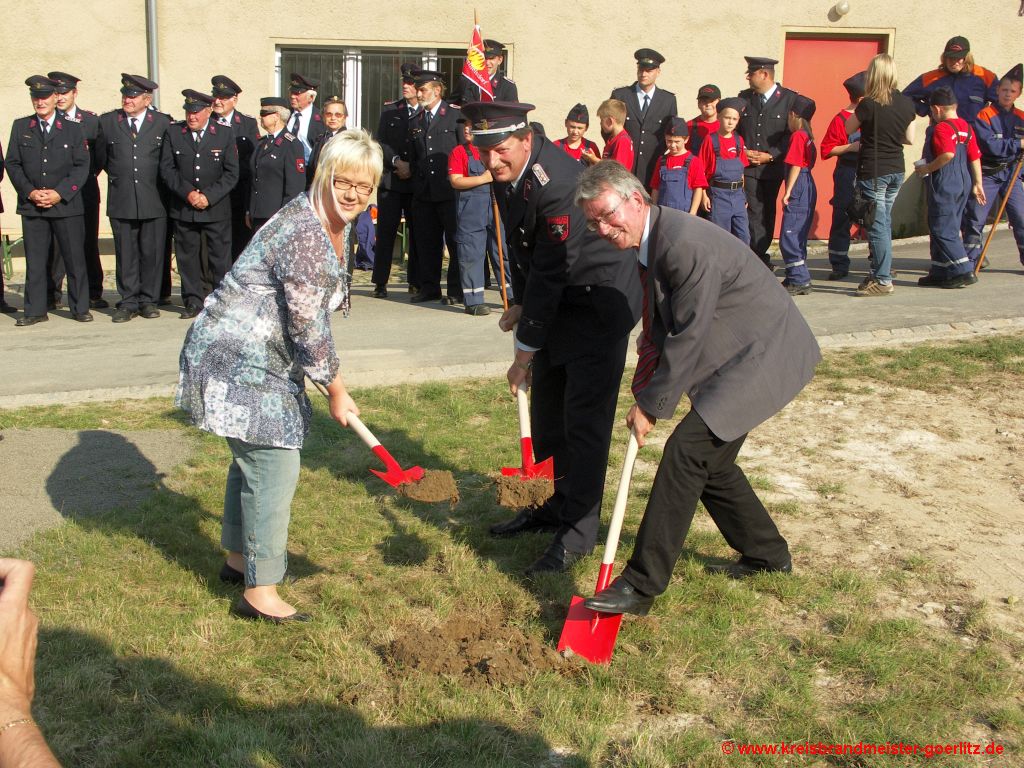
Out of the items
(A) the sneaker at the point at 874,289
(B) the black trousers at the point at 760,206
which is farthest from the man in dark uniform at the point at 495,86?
(A) the sneaker at the point at 874,289

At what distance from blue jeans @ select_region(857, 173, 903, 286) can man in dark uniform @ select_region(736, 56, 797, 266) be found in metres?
1.00

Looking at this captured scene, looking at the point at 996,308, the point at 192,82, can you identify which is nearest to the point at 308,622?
the point at 996,308

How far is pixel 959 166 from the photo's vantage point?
10.5 m

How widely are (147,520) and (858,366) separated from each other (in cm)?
520

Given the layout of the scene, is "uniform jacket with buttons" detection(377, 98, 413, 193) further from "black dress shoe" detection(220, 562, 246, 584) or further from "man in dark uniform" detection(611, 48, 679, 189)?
"black dress shoe" detection(220, 562, 246, 584)

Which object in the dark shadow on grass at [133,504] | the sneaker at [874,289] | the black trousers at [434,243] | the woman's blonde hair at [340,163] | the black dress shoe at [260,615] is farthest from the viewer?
the black trousers at [434,243]

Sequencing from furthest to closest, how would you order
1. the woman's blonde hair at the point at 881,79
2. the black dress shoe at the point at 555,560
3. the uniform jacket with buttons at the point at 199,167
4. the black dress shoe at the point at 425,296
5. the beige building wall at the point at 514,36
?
the beige building wall at the point at 514,36 < the black dress shoe at the point at 425,296 < the uniform jacket with buttons at the point at 199,167 < the woman's blonde hair at the point at 881,79 < the black dress shoe at the point at 555,560

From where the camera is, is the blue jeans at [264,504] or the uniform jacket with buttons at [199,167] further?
the uniform jacket with buttons at [199,167]

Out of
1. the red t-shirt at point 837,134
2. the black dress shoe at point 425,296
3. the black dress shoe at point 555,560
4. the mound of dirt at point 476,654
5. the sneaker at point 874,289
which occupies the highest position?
the red t-shirt at point 837,134

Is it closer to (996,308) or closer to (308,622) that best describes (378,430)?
(308,622)

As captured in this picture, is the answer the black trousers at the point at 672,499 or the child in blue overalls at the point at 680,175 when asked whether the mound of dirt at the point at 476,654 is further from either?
the child in blue overalls at the point at 680,175

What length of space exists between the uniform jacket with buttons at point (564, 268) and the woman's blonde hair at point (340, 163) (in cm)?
94

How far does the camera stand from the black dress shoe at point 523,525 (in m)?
5.35

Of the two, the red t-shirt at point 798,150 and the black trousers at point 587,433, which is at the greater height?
the red t-shirt at point 798,150
